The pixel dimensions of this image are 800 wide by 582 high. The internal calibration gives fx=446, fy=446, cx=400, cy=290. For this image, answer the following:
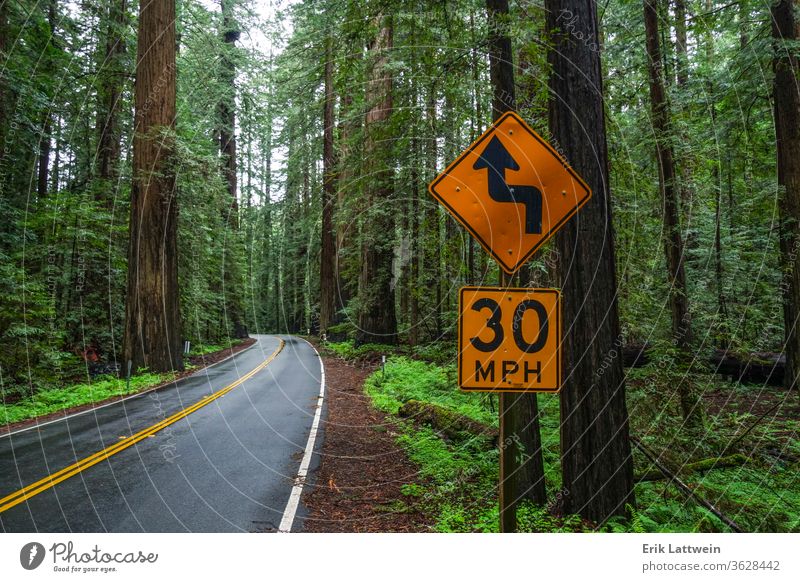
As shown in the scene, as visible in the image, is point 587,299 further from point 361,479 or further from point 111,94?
point 111,94

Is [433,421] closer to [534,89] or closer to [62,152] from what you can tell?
[534,89]

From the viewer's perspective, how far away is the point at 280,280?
2004 inches

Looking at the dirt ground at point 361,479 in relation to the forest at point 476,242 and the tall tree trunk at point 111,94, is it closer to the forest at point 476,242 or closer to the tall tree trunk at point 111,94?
the forest at point 476,242

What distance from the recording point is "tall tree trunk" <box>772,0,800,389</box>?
8250mm

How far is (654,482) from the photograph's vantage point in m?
5.43

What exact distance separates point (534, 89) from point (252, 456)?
23.5ft

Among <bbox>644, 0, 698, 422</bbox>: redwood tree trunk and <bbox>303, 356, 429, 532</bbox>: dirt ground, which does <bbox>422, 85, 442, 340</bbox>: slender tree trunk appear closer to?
<bbox>644, 0, 698, 422</bbox>: redwood tree trunk

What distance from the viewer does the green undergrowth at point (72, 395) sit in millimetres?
A: 10469

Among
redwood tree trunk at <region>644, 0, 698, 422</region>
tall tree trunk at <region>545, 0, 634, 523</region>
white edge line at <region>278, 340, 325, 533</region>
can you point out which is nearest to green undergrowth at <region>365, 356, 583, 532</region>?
tall tree trunk at <region>545, 0, 634, 523</region>

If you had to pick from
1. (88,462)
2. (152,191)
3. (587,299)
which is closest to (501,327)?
(587,299)

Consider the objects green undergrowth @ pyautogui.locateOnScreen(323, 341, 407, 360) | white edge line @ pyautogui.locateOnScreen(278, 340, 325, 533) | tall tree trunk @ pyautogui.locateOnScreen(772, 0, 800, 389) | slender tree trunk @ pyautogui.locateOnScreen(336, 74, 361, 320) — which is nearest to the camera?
white edge line @ pyautogui.locateOnScreen(278, 340, 325, 533)

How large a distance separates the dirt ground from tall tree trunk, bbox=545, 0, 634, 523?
183cm

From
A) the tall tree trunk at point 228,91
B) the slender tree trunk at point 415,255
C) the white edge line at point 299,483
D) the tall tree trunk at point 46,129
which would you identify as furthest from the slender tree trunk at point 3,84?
the slender tree trunk at point 415,255
